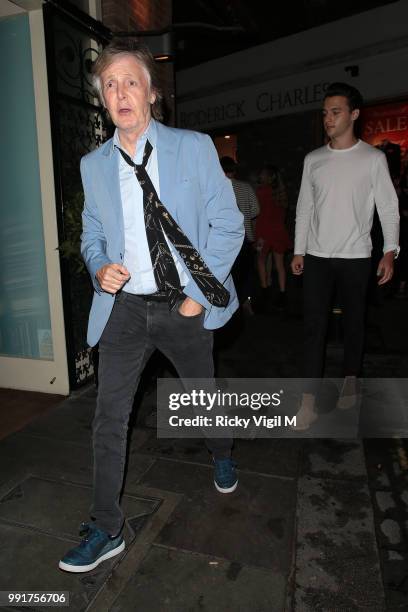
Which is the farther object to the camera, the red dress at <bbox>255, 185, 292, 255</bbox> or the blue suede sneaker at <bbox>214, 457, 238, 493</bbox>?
the red dress at <bbox>255, 185, 292, 255</bbox>

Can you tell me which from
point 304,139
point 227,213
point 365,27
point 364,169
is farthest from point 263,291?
point 227,213

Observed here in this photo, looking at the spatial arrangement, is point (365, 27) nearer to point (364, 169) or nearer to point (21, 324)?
point (364, 169)

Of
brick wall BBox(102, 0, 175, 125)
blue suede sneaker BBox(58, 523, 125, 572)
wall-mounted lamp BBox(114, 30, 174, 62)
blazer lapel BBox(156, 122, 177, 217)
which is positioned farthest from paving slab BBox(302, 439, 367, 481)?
wall-mounted lamp BBox(114, 30, 174, 62)

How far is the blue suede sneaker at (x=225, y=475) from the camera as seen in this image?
2.82m

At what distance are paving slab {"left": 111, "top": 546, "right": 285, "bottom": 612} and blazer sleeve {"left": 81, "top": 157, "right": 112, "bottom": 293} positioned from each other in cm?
133

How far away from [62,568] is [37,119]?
11.4ft

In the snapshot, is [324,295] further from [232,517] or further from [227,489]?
[232,517]

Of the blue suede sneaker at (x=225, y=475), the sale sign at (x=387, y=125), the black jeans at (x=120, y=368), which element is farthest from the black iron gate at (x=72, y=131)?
the sale sign at (x=387, y=125)

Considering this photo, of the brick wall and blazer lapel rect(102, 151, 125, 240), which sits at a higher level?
the brick wall

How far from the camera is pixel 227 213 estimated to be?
2.22 m

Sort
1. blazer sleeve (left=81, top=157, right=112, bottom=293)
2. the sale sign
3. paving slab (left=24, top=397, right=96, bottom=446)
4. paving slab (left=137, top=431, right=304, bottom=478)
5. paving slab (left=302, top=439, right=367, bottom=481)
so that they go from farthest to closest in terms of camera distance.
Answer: the sale sign, paving slab (left=24, top=397, right=96, bottom=446), paving slab (left=137, top=431, right=304, bottom=478), paving slab (left=302, top=439, right=367, bottom=481), blazer sleeve (left=81, top=157, right=112, bottom=293)

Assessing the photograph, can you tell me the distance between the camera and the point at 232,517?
2635 millimetres

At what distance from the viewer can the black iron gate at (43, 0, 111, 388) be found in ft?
13.4

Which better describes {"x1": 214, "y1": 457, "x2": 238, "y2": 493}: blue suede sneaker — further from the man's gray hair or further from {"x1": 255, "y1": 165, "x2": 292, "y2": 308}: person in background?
{"x1": 255, "y1": 165, "x2": 292, "y2": 308}: person in background
